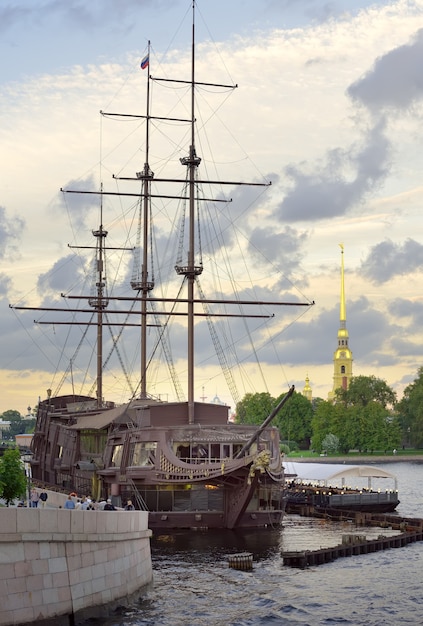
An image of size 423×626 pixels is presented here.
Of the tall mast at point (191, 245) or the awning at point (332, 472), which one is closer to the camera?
the tall mast at point (191, 245)

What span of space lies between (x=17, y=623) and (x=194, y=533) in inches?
1201

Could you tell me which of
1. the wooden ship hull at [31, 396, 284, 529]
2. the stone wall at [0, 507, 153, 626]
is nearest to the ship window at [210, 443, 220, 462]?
the wooden ship hull at [31, 396, 284, 529]

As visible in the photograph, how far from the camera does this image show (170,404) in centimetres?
6159

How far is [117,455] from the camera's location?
6294 centimetres

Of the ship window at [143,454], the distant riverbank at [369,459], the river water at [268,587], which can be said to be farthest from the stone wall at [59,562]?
the distant riverbank at [369,459]

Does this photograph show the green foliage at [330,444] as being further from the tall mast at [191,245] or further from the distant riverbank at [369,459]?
the tall mast at [191,245]

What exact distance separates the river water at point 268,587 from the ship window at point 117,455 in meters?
7.65

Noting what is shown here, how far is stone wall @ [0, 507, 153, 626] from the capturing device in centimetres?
2622

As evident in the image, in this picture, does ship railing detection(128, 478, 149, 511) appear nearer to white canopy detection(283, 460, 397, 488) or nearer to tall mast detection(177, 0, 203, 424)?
tall mast detection(177, 0, 203, 424)

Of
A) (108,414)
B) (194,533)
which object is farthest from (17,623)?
(108,414)

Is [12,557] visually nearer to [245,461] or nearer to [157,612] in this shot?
[157,612]

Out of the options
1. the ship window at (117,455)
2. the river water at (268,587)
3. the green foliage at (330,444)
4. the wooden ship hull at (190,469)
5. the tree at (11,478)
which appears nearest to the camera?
the tree at (11,478)

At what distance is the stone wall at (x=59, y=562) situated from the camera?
1032 inches

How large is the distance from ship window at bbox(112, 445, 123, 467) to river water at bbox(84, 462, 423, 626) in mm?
7650
